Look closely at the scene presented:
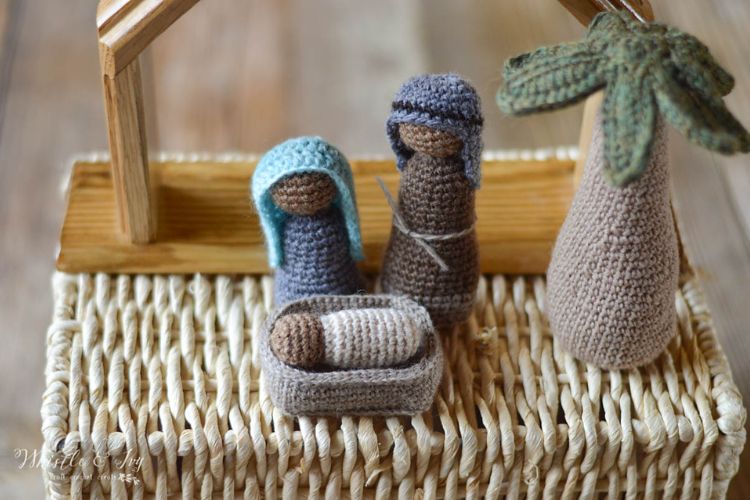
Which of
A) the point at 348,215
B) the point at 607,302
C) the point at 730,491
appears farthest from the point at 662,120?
the point at 730,491

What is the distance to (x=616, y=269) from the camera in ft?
2.51

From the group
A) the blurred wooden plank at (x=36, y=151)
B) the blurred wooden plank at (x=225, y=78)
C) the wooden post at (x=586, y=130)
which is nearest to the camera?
the wooden post at (x=586, y=130)

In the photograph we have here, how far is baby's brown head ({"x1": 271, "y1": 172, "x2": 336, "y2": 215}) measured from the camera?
2.53ft

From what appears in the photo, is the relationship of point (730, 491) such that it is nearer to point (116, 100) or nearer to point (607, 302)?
point (607, 302)

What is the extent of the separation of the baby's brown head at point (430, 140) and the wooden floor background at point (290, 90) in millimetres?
600

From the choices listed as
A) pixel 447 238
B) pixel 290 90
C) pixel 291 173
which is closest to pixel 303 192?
pixel 291 173

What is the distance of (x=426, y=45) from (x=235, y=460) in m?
0.87

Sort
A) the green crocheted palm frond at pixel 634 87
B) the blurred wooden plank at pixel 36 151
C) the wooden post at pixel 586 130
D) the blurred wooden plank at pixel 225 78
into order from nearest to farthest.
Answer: the green crocheted palm frond at pixel 634 87, the wooden post at pixel 586 130, the blurred wooden plank at pixel 36 151, the blurred wooden plank at pixel 225 78

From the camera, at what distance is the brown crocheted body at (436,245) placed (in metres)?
0.78

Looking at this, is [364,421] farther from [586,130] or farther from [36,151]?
[36,151]

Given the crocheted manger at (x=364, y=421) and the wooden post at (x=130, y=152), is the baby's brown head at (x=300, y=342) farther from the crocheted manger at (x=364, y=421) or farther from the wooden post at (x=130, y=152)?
the wooden post at (x=130, y=152)

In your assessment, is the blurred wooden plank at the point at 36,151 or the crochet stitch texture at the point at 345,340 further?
the blurred wooden plank at the point at 36,151

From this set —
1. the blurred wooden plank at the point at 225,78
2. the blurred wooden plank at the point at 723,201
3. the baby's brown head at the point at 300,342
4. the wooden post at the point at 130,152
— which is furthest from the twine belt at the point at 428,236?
the blurred wooden plank at the point at 225,78

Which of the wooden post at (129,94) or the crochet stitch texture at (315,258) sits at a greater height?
the wooden post at (129,94)
